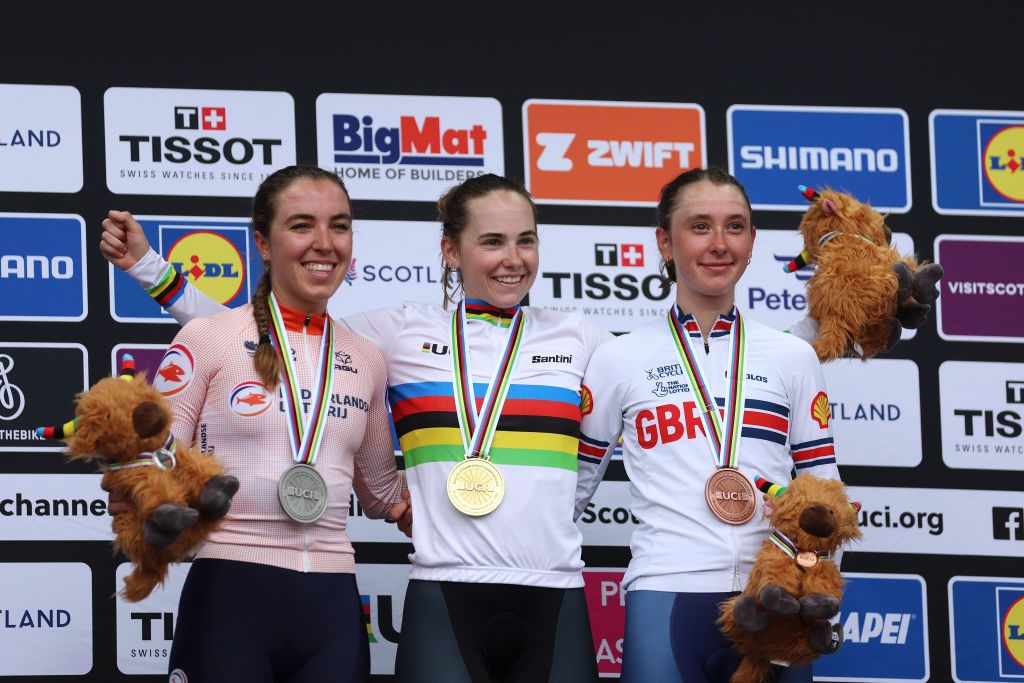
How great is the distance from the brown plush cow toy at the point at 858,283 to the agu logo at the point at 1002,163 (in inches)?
43.6

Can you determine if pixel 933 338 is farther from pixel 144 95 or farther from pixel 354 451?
pixel 144 95

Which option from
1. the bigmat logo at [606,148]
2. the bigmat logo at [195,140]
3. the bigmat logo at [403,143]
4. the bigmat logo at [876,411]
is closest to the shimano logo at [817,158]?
the bigmat logo at [606,148]

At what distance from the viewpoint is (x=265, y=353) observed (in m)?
2.78

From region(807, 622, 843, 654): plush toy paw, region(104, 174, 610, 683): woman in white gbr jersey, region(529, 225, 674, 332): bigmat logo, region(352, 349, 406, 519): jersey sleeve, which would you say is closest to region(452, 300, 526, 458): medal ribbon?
region(104, 174, 610, 683): woman in white gbr jersey

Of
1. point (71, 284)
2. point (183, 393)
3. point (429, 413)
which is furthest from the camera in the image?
point (71, 284)

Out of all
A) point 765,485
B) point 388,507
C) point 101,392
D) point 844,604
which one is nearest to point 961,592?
point 844,604

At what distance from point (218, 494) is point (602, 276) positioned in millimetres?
1765

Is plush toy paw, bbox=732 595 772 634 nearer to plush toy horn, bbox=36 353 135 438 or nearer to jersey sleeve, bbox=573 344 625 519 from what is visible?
jersey sleeve, bbox=573 344 625 519

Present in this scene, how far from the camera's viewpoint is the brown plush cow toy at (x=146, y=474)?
2475 mm

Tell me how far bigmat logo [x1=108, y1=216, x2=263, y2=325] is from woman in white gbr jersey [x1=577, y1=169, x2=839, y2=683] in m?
1.25

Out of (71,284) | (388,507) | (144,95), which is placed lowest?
(388,507)

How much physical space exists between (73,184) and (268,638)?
5.66 ft

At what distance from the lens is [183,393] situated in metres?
2.75

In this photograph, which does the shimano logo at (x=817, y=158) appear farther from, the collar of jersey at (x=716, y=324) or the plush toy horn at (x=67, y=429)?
the plush toy horn at (x=67, y=429)
